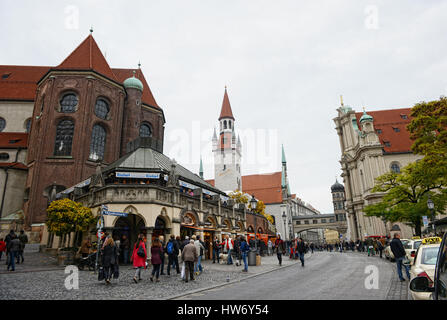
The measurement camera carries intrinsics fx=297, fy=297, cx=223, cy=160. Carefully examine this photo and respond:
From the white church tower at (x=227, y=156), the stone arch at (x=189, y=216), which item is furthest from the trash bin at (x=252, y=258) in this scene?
the white church tower at (x=227, y=156)

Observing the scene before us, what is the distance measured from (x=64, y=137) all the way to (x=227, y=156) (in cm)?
Result: 4852

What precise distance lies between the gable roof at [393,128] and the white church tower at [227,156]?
30.5 meters

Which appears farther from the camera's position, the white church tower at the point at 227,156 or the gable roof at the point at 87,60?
the white church tower at the point at 227,156

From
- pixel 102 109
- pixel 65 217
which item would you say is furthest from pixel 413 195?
pixel 102 109

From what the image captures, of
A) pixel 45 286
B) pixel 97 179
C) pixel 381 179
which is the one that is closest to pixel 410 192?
pixel 381 179

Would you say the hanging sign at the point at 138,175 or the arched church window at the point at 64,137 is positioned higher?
the arched church window at the point at 64,137

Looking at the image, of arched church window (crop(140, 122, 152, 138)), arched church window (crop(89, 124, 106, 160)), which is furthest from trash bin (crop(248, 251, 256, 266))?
arched church window (crop(140, 122, 152, 138))

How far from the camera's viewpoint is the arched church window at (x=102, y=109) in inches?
1389

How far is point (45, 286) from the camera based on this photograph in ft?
33.2

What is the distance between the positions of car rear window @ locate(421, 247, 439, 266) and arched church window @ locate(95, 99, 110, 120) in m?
34.7

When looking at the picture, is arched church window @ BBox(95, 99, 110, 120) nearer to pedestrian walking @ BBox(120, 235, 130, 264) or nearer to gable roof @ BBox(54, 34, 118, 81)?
gable roof @ BBox(54, 34, 118, 81)

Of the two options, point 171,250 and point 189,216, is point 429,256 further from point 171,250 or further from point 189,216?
point 189,216

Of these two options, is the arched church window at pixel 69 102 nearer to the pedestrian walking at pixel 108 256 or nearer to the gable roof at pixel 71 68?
the gable roof at pixel 71 68

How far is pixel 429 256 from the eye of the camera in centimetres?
746
